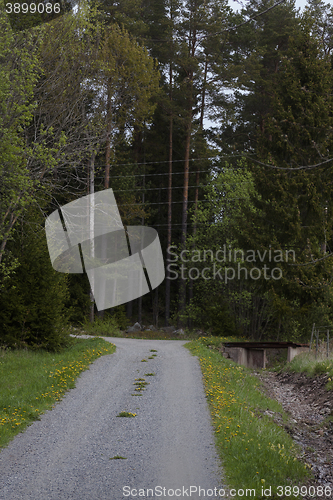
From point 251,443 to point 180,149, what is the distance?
30.0m

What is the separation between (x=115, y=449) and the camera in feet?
20.8

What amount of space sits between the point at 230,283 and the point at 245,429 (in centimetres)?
1948

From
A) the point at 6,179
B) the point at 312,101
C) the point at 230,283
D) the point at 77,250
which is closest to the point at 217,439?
the point at 6,179

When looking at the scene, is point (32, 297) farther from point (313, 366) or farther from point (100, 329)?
point (313, 366)

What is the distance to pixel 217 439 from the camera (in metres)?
6.63

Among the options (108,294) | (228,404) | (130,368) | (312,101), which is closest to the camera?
(228,404)

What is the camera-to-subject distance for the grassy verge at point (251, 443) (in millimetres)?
5246

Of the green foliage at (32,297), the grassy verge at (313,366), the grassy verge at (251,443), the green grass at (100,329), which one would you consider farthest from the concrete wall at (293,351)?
the green foliage at (32,297)

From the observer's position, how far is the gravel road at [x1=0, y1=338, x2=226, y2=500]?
5.07 meters

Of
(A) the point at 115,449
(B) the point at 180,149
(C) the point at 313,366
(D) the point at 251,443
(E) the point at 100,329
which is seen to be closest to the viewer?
(D) the point at 251,443

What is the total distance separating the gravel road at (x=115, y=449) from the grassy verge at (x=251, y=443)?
0.67 feet

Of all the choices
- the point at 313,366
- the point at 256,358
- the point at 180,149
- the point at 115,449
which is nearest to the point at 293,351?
the point at 256,358

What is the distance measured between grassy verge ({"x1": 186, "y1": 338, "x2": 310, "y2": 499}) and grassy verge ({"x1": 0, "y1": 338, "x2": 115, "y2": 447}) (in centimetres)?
313

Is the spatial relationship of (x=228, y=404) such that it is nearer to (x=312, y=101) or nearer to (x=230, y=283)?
(x=312, y=101)
